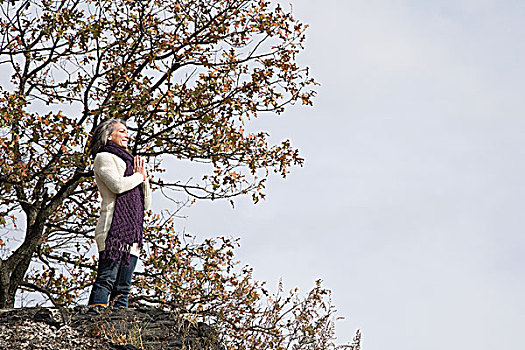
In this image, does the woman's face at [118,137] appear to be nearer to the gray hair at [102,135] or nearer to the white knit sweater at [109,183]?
the gray hair at [102,135]

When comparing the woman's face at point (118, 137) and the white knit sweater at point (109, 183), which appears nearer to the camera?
the white knit sweater at point (109, 183)

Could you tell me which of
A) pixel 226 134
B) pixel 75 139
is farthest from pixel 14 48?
pixel 226 134

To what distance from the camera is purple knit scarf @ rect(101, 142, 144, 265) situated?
7.16 m

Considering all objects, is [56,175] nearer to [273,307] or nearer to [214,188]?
[214,188]

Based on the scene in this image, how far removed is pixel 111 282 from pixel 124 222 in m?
0.62

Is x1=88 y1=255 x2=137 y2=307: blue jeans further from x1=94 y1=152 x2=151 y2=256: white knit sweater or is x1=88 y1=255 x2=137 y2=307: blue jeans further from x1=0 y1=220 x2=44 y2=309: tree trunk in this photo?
x1=0 y1=220 x2=44 y2=309: tree trunk

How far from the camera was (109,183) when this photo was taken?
23.6 feet

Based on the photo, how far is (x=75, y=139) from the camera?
9.77 m

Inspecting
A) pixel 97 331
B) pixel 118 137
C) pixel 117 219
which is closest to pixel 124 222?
pixel 117 219

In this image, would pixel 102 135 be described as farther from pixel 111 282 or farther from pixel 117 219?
pixel 111 282

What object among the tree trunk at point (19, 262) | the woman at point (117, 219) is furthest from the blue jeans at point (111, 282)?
the tree trunk at point (19, 262)

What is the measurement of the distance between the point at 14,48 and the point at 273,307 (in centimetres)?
623

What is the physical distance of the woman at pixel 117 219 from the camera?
7125mm

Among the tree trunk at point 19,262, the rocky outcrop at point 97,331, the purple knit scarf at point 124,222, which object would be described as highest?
the tree trunk at point 19,262
